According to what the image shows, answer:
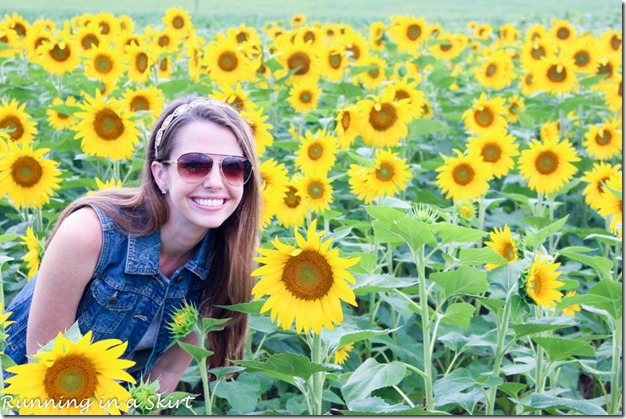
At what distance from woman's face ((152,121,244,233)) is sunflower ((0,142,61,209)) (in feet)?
2.20

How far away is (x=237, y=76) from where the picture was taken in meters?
4.29

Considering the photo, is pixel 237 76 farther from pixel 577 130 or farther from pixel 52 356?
pixel 52 356

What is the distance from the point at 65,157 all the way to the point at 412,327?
74.6 inches

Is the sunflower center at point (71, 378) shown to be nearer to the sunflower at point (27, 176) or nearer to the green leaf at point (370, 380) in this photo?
the green leaf at point (370, 380)

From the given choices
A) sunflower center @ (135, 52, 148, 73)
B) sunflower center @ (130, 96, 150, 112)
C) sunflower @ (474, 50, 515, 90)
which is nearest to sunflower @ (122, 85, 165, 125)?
sunflower center @ (130, 96, 150, 112)

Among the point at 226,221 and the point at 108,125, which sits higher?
the point at 108,125

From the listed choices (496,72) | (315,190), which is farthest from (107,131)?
(496,72)

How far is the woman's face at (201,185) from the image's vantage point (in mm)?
2180

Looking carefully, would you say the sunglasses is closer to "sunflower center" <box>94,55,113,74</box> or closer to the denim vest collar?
the denim vest collar

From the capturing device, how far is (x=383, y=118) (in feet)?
11.1

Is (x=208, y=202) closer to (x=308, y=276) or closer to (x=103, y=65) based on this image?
(x=308, y=276)

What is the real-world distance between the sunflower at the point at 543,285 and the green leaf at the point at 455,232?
0.49 ft

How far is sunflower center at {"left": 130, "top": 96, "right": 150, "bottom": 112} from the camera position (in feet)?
11.5

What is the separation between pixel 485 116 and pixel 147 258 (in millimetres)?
2234
